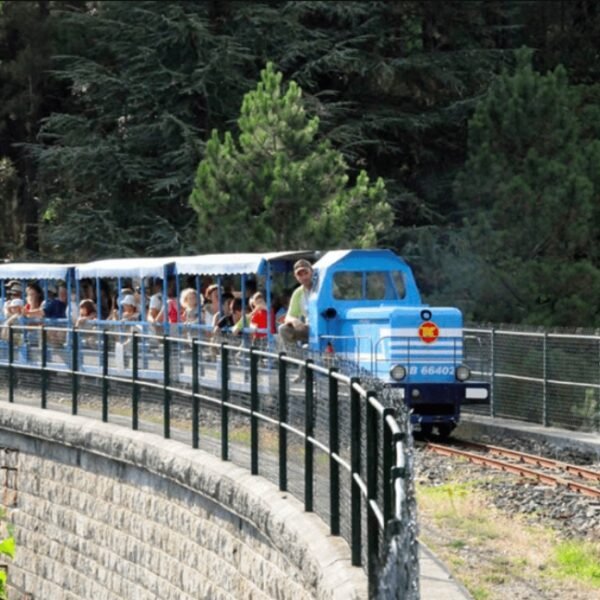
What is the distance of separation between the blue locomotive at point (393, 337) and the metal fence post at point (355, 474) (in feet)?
Answer: 44.3

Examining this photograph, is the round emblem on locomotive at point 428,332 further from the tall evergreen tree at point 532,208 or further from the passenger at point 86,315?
the tall evergreen tree at point 532,208

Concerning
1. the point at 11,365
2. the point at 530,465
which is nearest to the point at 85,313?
the point at 11,365

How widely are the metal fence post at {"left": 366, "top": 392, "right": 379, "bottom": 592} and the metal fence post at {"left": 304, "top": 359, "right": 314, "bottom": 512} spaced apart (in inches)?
113

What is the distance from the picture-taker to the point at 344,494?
38.6 feet

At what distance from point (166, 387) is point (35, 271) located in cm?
1849

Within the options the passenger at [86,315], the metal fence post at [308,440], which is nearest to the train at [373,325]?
the passenger at [86,315]

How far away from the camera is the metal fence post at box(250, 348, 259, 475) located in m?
15.3

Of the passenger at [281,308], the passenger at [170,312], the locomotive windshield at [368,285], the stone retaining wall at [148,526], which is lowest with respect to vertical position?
the stone retaining wall at [148,526]

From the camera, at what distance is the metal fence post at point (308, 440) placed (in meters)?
12.9

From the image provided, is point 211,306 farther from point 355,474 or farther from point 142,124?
point 142,124

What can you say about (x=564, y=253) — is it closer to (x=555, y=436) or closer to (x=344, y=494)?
(x=555, y=436)

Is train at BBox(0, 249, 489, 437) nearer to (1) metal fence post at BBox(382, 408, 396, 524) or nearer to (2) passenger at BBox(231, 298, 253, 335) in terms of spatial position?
(2) passenger at BBox(231, 298, 253, 335)

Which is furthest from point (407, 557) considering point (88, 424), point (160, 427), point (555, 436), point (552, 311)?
point (552, 311)

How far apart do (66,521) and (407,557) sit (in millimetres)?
14304
